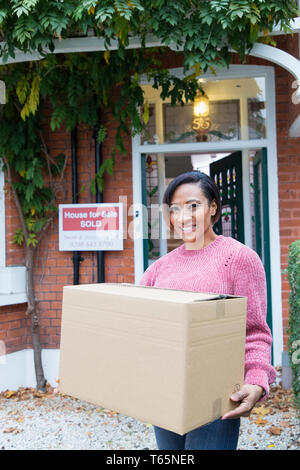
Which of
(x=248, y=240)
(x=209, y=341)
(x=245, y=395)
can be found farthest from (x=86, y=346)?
(x=248, y=240)

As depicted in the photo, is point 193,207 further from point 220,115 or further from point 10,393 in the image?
point 10,393

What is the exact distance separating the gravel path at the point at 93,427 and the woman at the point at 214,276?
1935 millimetres

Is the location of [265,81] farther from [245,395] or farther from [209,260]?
[245,395]

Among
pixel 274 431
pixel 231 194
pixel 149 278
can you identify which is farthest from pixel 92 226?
pixel 149 278

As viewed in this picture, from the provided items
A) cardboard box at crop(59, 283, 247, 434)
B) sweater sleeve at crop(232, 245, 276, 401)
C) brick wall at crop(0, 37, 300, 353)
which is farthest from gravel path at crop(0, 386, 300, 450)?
cardboard box at crop(59, 283, 247, 434)

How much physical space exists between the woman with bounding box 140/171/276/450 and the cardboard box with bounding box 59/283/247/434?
0.14 meters

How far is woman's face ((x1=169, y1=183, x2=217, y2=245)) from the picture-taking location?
1.47 meters

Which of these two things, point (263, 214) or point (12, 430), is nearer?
point (12, 430)

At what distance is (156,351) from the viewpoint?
3.57ft

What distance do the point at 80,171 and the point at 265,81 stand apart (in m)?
2.04

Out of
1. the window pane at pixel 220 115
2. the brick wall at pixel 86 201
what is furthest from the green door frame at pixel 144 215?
the window pane at pixel 220 115

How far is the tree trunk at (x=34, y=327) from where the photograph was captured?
435cm

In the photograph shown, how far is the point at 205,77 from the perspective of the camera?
441cm

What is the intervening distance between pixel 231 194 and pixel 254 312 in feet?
12.4
